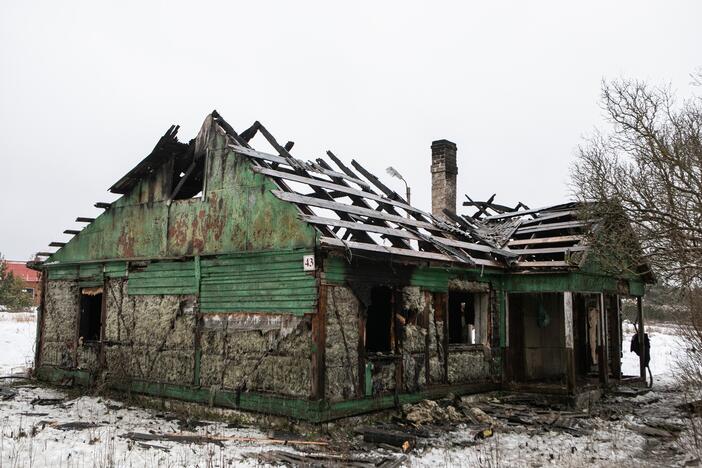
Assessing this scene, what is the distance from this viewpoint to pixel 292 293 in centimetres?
1030

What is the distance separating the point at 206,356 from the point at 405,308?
3880 mm

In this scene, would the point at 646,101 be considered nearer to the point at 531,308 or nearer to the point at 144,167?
the point at 531,308

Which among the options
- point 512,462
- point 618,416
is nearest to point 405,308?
point 512,462

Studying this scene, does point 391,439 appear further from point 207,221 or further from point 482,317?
point 482,317

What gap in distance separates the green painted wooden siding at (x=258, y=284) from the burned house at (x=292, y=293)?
3 cm

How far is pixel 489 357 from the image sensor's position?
13953mm

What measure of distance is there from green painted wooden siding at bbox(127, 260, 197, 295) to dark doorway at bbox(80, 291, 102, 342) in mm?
1807

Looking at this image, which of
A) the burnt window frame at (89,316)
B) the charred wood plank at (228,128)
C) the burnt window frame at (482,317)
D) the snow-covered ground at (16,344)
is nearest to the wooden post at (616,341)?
the burnt window frame at (482,317)

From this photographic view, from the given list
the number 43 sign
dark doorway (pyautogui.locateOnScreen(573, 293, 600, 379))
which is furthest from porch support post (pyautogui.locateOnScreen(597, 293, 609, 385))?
the number 43 sign

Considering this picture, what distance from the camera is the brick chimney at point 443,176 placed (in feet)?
59.1

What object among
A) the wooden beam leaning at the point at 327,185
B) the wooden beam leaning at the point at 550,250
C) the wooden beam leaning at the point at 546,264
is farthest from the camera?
the wooden beam leaning at the point at 550,250

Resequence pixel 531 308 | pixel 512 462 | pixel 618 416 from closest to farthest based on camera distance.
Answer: pixel 512 462 → pixel 618 416 → pixel 531 308

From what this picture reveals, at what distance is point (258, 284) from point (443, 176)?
28.9 feet

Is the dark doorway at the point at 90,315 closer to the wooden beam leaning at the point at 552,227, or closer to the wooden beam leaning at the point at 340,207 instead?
the wooden beam leaning at the point at 340,207
